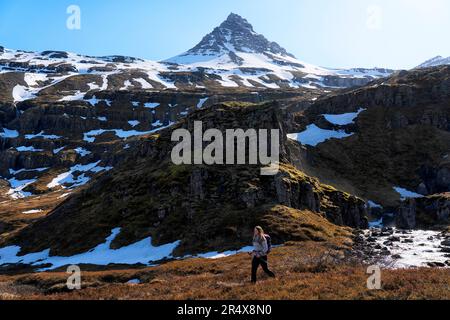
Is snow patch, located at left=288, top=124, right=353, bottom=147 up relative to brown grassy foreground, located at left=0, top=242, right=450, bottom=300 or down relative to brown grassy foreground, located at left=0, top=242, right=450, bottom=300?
up

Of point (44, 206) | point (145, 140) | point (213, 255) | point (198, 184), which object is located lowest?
point (44, 206)

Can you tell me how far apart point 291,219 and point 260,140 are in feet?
71.1

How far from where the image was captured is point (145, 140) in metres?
90.1

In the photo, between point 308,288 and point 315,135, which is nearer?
point 308,288

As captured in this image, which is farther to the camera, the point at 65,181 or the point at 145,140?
the point at 65,181

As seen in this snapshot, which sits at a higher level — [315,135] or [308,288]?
[315,135]

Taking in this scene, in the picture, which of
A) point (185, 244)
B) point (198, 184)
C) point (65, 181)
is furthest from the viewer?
point (65, 181)

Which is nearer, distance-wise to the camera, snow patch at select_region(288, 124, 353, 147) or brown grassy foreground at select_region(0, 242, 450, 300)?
brown grassy foreground at select_region(0, 242, 450, 300)

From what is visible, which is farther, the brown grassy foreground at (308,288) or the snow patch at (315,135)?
the snow patch at (315,135)

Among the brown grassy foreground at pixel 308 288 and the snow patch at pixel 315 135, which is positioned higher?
the snow patch at pixel 315 135

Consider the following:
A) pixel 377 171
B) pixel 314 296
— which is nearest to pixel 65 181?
pixel 377 171
